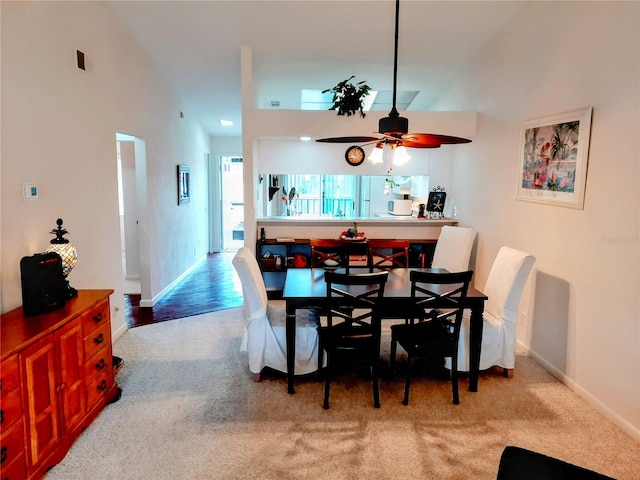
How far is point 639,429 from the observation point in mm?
2512

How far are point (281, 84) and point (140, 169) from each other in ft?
7.13

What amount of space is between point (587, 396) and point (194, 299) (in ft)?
14.1

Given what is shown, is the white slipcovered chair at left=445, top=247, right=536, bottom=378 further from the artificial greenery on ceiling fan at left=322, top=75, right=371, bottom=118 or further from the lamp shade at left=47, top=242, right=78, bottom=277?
the lamp shade at left=47, top=242, right=78, bottom=277

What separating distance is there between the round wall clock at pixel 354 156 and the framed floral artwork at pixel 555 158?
235 centimetres

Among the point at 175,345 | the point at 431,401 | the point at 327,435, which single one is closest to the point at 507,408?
the point at 431,401

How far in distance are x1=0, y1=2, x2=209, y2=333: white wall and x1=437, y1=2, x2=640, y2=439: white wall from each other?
12.3ft

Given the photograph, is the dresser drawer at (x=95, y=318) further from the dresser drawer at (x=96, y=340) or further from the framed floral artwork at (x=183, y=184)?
the framed floral artwork at (x=183, y=184)

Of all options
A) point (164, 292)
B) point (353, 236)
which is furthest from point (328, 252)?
point (164, 292)

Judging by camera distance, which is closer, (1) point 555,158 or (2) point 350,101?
(1) point 555,158

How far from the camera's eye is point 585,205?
298cm

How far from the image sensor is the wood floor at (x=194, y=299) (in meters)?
4.76

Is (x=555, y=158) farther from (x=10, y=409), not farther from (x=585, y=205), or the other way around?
(x=10, y=409)

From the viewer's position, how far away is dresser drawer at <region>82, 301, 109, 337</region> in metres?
2.54

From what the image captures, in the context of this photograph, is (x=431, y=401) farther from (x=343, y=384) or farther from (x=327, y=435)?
(x=327, y=435)
